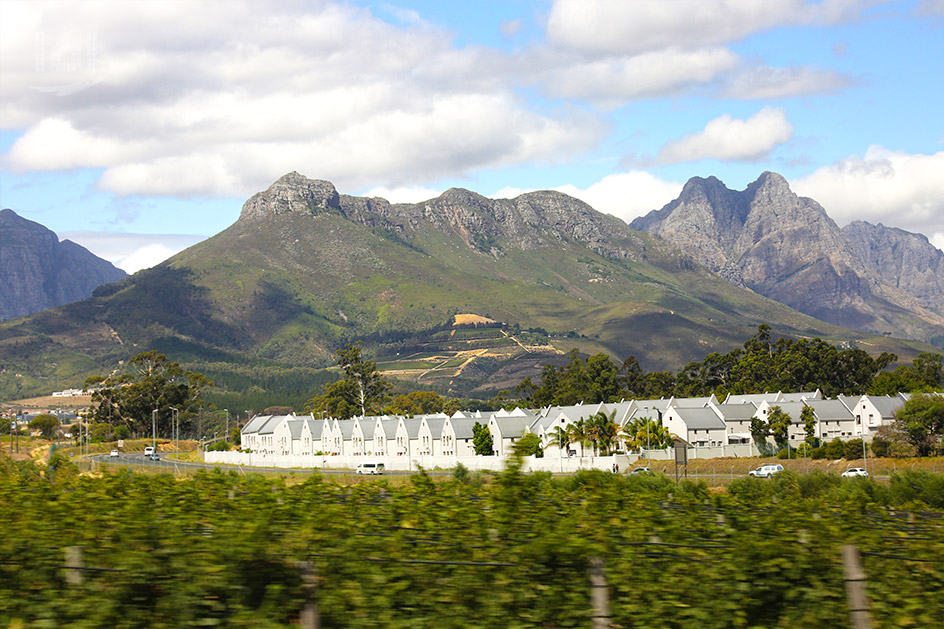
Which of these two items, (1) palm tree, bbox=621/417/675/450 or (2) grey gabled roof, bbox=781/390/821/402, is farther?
(2) grey gabled roof, bbox=781/390/821/402

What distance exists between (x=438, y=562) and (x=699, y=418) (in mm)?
101521

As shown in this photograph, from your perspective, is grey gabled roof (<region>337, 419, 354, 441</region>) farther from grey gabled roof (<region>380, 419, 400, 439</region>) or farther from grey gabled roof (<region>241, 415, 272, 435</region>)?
grey gabled roof (<region>241, 415, 272, 435</region>)

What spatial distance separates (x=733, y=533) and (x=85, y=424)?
15796cm

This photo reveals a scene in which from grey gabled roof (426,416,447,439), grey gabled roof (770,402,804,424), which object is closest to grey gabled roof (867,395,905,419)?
grey gabled roof (770,402,804,424)

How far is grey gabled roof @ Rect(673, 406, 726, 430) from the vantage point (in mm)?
102938

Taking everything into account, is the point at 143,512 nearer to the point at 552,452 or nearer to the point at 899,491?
the point at 899,491

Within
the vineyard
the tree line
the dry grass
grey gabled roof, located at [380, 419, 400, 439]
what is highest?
the tree line

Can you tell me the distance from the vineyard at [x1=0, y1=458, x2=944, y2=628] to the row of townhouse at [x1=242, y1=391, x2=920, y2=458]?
3382 inches

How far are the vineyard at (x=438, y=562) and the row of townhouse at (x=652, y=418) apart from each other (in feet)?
282

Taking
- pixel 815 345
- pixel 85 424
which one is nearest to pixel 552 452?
pixel 815 345

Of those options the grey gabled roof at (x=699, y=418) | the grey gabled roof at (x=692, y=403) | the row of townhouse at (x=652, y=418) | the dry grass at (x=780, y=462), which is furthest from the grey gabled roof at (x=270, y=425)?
the dry grass at (x=780, y=462)

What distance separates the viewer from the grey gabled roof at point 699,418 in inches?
4053

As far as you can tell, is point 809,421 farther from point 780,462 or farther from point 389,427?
point 389,427

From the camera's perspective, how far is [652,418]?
4117 inches
